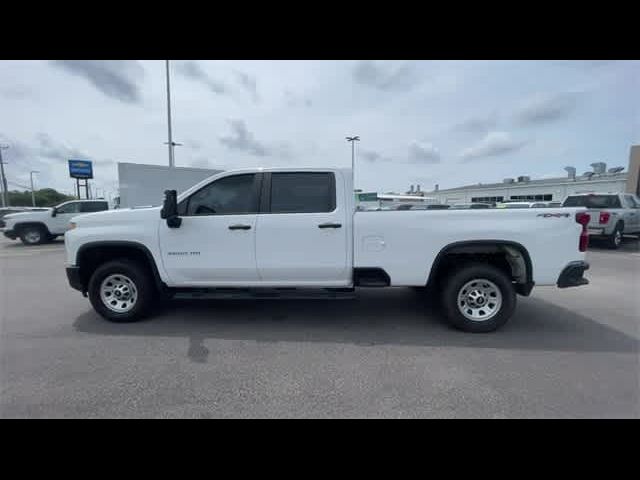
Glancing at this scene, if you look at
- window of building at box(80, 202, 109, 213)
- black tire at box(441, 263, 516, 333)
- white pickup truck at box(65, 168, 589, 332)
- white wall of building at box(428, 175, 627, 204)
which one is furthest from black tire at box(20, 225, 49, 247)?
white wall of building at box(428, 175, 627, 204)

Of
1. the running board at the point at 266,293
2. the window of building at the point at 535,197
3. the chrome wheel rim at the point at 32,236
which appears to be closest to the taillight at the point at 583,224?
the running board at the point at 266,293

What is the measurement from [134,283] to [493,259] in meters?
4.77

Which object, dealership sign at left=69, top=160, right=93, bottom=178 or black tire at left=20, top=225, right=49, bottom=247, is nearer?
black tire at left=20, top=225, right=49, bottom=247

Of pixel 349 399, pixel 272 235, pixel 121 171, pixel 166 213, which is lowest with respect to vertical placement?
pixel 349 399

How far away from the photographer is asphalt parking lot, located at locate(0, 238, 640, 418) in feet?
7.97

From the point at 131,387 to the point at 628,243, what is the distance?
16.6 meters

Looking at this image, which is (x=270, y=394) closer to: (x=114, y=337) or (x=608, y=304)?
(x=114, y=337)

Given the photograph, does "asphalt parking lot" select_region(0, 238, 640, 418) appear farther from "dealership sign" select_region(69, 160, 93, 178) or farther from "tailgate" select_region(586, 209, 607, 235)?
"dealership sign" select_region(69, 160, 93, 178)

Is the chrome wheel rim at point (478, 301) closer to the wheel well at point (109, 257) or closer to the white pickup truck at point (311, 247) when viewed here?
the white pickup truck at point (311, 247)

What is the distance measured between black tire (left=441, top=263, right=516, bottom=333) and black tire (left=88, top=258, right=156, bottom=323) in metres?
3.88

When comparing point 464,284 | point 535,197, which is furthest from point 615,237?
point 535,197

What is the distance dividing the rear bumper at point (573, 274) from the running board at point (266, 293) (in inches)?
99.7

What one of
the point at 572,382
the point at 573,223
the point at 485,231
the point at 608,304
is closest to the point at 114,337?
the point at 485,231

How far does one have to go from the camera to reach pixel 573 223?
354 cm
